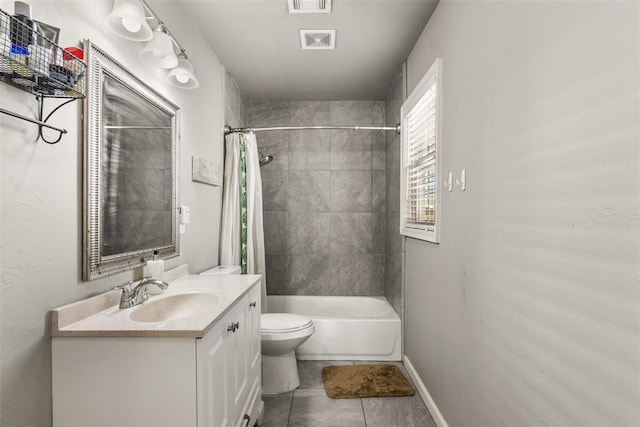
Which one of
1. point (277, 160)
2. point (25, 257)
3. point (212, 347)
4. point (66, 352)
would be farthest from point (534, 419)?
point (277, 160)

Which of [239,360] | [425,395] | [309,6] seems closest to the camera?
[239,360]

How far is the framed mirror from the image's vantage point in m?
1.32

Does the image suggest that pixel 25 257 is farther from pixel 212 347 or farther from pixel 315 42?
pixel 315 42

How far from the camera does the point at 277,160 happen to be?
12.1 ft

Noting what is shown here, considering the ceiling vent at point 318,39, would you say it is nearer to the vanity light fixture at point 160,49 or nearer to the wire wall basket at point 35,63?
the vanity light fixture at point 160,49

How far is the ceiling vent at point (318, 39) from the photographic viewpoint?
2338mm

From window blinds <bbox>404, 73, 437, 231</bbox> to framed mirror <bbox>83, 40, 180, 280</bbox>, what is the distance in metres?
1.51

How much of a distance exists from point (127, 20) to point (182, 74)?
1.60 feet

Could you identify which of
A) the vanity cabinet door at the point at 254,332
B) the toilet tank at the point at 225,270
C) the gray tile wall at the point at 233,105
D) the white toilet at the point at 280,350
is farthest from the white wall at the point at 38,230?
the gray tile wall at the point at 233,105

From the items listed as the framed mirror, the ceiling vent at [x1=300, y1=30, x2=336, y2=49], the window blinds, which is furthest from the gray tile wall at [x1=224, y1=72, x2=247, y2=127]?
the window blinds

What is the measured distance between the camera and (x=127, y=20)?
1326 millimetres

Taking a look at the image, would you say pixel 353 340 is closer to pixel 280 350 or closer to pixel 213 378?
pixel 280 350

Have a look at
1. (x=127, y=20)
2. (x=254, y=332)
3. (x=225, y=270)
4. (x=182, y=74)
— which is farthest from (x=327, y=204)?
(x=127, y=20)

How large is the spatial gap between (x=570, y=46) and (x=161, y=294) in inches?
68.9
